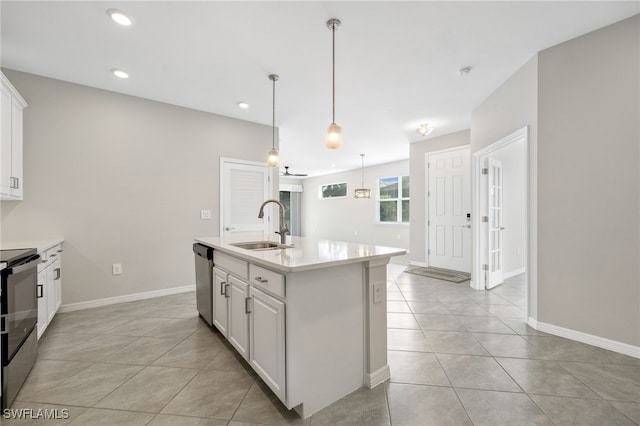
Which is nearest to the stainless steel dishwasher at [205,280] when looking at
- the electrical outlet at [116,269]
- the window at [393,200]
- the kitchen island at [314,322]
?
the kitchen island at [314,322]

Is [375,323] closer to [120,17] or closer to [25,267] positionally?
[25,267]

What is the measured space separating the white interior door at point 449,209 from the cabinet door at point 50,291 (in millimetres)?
5491

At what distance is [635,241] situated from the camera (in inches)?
84.0

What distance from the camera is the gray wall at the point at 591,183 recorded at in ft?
7.08

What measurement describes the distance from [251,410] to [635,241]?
3.02 metres

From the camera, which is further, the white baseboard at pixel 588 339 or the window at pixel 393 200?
the window at pixel 393 200

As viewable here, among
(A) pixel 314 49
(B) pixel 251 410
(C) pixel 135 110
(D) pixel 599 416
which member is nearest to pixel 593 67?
(A) pixel 314 49

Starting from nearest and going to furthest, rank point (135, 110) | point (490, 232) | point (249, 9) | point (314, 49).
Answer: point (249, 9)
point (314, 49)
point (135, 110)
point (490, 232)

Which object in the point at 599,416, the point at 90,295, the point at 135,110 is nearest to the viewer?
the point at 599,416

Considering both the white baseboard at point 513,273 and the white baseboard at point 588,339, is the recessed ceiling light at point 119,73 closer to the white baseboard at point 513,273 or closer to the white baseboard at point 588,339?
the white baseboard at point 588,339

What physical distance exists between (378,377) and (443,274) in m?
3.65

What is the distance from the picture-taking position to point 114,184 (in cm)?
345

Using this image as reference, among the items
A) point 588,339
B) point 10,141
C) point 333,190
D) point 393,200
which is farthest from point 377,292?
point 333,190

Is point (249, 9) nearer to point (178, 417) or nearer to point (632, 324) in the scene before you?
point (178, 417)
